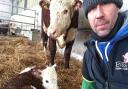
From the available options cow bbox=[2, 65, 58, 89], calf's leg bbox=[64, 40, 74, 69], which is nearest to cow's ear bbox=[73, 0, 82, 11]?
calf's leg bbox=[64, 40, 74, 69]

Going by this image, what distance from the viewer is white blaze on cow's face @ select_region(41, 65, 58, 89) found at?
140 inches

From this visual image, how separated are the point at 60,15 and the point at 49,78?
1.26 metres

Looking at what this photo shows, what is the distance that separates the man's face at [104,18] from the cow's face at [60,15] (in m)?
2.80

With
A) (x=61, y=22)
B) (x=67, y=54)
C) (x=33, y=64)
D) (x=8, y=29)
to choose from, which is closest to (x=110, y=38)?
(x=61, y=22)

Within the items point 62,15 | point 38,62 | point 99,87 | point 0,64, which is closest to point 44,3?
point 62,15

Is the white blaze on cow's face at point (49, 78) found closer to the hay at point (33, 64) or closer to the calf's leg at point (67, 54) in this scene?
the hay at point (33, 64)

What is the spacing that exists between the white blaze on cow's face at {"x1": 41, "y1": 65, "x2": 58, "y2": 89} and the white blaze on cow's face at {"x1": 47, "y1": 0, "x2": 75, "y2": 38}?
774 mm

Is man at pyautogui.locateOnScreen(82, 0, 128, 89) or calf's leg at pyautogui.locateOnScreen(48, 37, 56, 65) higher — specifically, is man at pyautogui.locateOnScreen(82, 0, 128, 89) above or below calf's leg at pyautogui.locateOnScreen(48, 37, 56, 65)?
above

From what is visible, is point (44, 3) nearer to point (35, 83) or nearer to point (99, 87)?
point (35, 83)

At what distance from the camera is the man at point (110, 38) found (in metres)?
1.49

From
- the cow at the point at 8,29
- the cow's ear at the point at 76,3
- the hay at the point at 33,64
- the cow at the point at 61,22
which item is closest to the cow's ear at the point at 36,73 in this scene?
the hay at the point at 33,64

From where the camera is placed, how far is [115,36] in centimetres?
152

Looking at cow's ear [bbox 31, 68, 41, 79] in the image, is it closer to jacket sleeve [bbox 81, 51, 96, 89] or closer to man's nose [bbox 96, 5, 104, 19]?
jacket sleeve [bbox 81, 51, 96, 89]

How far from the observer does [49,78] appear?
11.8 ft
